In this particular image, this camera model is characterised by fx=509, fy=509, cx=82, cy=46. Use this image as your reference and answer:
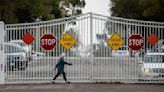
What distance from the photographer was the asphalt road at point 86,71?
21.5m

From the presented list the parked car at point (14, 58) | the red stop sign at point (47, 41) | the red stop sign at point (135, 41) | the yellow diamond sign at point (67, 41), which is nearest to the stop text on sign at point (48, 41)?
A: the red stop sign at point (47, 41)

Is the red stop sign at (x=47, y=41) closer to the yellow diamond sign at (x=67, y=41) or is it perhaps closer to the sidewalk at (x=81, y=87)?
the yellow diamond sign at (x=67, y=41)

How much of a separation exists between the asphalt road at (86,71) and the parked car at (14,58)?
21cm

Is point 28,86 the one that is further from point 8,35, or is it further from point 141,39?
point 141,39

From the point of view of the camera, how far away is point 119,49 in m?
21.4

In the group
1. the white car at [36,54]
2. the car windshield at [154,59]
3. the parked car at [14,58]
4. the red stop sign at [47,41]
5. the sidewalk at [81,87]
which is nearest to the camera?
the sidewalk at [81,87]

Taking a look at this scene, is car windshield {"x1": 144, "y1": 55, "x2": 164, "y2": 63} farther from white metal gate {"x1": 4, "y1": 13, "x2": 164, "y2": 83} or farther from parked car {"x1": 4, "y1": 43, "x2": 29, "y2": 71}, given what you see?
parked car {"x1": 4, "y1": 43, "x2": 29, "y2": 71}

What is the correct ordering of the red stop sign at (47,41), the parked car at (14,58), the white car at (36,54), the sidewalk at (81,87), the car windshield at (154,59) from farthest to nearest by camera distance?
the car windshield at (154,59) < the parked car at (14,58) < the red stop sign at (47,41) < the white car at (36,54) < the sidewalk at (81,87)

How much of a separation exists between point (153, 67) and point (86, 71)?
2.85m

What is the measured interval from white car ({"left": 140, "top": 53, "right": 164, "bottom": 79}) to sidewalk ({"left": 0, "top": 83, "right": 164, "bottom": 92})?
0.57 meters

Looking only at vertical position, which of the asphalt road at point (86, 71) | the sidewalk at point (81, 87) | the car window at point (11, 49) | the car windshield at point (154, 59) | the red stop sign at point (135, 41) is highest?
the red stop sign at point (135, 41)

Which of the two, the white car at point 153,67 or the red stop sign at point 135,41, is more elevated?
the red stop sign at point 135,41

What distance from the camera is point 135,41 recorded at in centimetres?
2138

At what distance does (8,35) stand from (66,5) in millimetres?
57441
